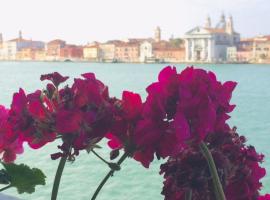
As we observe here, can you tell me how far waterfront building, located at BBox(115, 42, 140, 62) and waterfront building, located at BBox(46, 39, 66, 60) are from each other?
5.31 metres

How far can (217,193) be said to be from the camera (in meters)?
0.35

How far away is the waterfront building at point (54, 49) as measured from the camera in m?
45.7

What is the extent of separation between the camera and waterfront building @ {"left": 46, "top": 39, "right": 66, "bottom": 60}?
150 ft

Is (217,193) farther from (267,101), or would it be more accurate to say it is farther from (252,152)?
(267,101)

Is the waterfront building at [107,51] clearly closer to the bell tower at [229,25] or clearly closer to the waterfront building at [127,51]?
the waterfront building at [127,51]

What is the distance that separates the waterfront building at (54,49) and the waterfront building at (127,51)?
531cm

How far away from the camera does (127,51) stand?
42531 mm

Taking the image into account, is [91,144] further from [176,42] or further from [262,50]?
[176,42]

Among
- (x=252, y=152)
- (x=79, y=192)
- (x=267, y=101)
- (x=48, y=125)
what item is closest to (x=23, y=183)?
(x=48, y=125)

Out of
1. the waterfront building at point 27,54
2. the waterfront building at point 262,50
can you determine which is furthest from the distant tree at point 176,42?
the waterfront building at point 27,54

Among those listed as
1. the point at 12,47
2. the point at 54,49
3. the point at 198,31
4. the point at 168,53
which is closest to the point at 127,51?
the point at 168,53

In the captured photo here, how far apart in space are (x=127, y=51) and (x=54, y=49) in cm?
707

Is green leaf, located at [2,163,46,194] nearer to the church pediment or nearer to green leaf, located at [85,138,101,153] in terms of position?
green leaf, located at [85,138,101,153]

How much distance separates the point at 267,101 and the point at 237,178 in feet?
49.1
